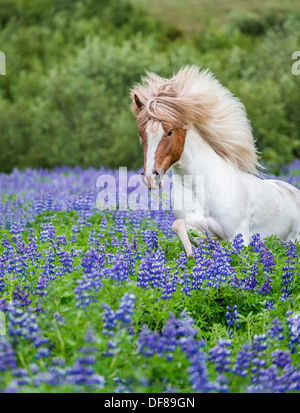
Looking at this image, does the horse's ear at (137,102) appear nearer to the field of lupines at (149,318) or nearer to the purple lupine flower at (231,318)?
the field of lupines at (149,318)

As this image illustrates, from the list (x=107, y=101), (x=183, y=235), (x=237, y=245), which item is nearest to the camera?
(x=237, y=245)

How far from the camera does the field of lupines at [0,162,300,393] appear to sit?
343 cm

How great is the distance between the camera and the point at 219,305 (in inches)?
202

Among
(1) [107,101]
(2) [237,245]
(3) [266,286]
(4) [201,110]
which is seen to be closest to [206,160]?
(4) [201,110]

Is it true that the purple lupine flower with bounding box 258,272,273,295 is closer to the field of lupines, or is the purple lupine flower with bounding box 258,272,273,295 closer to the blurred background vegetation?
the field of lupines

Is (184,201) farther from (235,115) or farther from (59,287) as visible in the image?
(59,287)

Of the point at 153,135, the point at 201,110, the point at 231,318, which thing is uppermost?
the point at 201,110

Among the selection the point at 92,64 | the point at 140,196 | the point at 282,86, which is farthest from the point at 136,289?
the point at 92,64

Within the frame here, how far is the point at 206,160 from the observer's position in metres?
6.20

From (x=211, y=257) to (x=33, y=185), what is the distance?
747 centimetres

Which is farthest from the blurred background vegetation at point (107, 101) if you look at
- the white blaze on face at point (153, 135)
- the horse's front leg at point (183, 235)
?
the horse's front leg at point (183, 235)

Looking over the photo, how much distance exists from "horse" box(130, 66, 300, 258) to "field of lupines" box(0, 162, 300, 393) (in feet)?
1.02

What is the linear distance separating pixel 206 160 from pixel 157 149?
0.68 meters

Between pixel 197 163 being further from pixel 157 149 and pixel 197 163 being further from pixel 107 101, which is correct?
pixel 107 101
